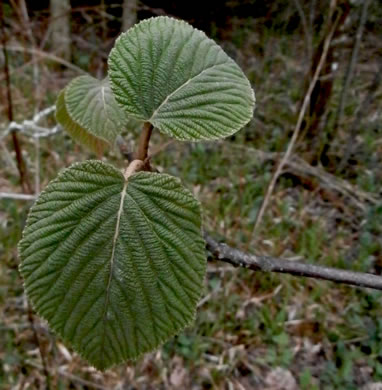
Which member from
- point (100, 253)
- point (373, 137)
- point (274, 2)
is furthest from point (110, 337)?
point (274, 2)

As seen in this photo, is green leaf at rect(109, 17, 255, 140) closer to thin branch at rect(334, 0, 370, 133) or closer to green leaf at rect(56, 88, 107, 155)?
green leaf at rect(56, 88, 107, 155)

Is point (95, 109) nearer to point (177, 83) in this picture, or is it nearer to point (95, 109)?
point (95, 109)

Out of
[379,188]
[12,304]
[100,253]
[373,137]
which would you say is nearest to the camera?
[100,253]

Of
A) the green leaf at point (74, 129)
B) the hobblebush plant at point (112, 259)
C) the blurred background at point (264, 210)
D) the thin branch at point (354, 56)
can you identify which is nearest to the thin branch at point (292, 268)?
the hobblebush plant at point (112, 259)

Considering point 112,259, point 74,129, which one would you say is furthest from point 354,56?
point 112,259

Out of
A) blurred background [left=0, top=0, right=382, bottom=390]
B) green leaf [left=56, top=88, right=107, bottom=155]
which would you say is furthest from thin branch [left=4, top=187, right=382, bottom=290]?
blurred background [left=0, top=0, right=382, bottom=390]

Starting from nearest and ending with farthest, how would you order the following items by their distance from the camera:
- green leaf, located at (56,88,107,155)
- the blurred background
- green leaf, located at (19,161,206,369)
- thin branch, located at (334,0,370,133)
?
green leaf, located at (19,161,206,369) < green leaf, located at (56,88,107,155) < the blurred background < thin branch, located at (334,0,370,133)

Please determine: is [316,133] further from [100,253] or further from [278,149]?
[100,253]
